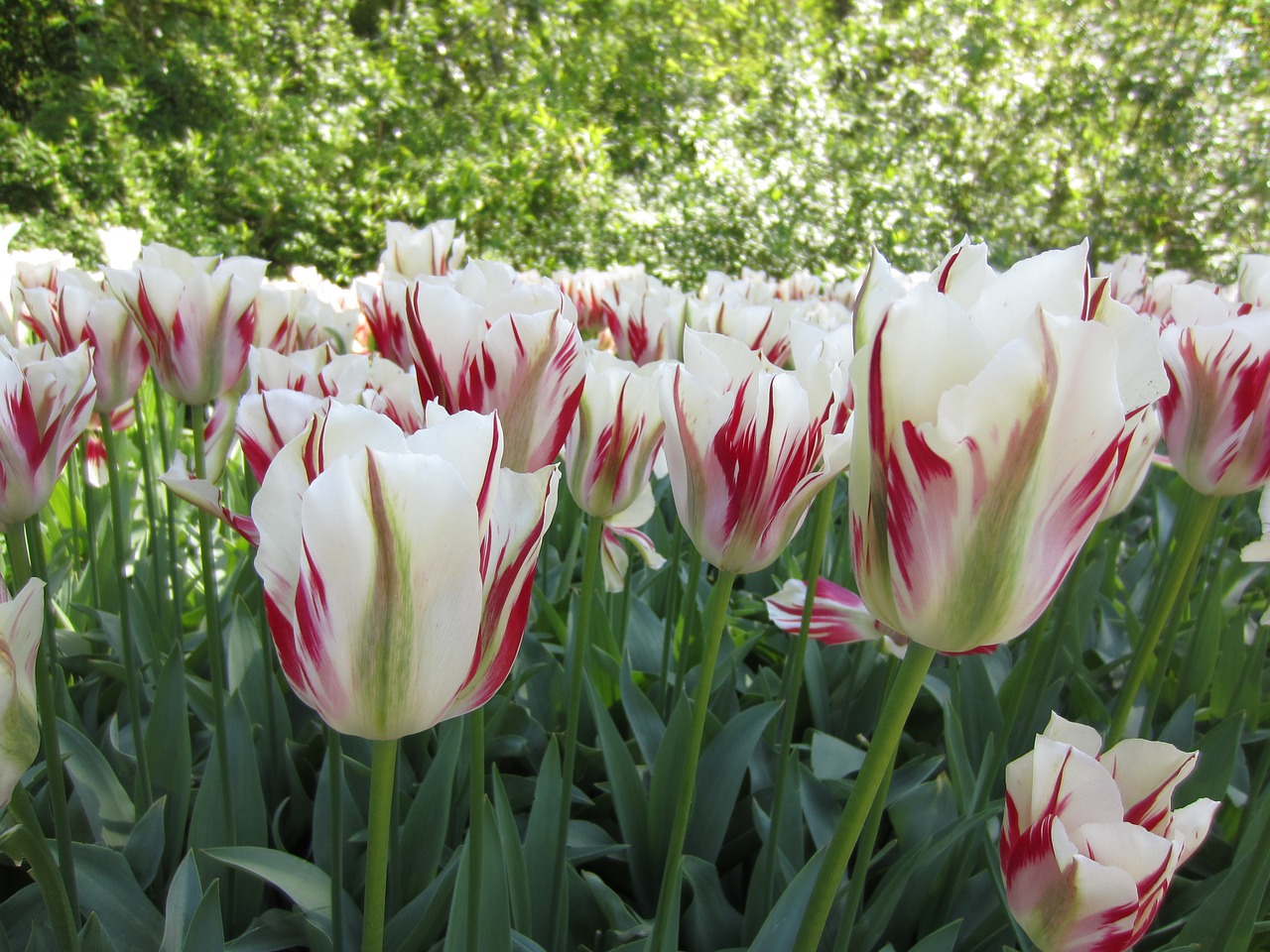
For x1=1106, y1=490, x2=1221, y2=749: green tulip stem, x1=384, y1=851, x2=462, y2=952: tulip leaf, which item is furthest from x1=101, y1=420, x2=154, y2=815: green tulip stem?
x1=1106, y1=490, x2=1221, y2=749: green tulip stem

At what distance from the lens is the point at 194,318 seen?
43.9 inches

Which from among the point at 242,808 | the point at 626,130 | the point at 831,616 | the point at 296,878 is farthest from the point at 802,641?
the point at 626,130

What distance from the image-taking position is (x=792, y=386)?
688 millimetres

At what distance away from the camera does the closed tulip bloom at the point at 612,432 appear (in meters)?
0.87

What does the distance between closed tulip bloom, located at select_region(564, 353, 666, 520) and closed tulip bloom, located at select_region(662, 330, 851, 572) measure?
0.41 ft

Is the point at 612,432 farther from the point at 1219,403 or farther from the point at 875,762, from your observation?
the point at 1219,403

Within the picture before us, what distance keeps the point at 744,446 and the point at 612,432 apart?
0.20 meters

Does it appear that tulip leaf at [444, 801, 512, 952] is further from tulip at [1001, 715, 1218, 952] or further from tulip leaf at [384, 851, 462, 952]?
tulip at [1001, 715, 1218, 952]

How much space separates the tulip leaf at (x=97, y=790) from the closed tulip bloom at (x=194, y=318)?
0.44 meters

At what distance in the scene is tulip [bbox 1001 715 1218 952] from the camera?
0.63 m

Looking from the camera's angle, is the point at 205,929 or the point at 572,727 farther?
the point at 572,727

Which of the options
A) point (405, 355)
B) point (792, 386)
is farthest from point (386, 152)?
point (792, 386)

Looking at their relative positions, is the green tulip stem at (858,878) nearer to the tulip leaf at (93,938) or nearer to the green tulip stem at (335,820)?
the green tulip stem at (335,820)

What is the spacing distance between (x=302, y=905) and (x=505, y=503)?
2.15 ft
